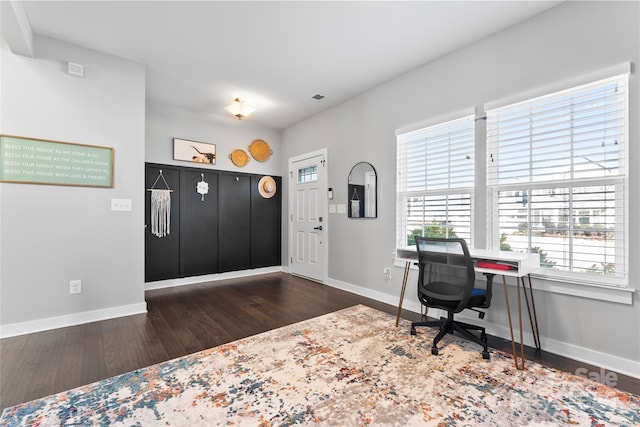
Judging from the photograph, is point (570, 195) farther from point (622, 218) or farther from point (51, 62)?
point (51, 62)

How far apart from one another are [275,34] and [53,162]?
8.29 ft

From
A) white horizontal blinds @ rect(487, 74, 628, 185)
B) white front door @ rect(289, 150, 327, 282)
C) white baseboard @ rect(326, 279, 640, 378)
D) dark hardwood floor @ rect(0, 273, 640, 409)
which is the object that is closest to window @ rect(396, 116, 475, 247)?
white horizontal blinds @ rect(487, 74, 628, 185)

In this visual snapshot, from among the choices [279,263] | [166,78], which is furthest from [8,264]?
[279,263]

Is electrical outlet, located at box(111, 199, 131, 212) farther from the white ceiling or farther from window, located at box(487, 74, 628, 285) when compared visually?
window, located at box(487, 74, 628, 285)

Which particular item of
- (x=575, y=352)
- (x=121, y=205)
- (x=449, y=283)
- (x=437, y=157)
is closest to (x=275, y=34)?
(x=437, y=157)

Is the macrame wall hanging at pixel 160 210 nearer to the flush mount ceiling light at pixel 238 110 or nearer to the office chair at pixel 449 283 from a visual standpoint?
the flush mount ceiling light at pixel 238 110

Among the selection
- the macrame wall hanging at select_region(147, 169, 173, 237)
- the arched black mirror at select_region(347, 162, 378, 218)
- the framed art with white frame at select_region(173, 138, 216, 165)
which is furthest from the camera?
the framed art with white frame at select_region(173, 138, 216, 165)

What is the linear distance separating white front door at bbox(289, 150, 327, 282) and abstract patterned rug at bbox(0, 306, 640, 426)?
2445mm

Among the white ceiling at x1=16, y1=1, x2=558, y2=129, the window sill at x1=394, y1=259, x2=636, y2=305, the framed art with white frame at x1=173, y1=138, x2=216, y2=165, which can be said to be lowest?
the window sill at x1=394, y1=259, x2=636, y2=305

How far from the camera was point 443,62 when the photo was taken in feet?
10.0

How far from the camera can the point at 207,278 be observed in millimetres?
4793

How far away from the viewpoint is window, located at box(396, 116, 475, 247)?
288 cm

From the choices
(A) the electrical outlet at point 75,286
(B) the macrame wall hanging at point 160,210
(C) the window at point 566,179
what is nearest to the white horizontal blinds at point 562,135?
(C) the window at point 566,179

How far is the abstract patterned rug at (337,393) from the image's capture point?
154 cm
